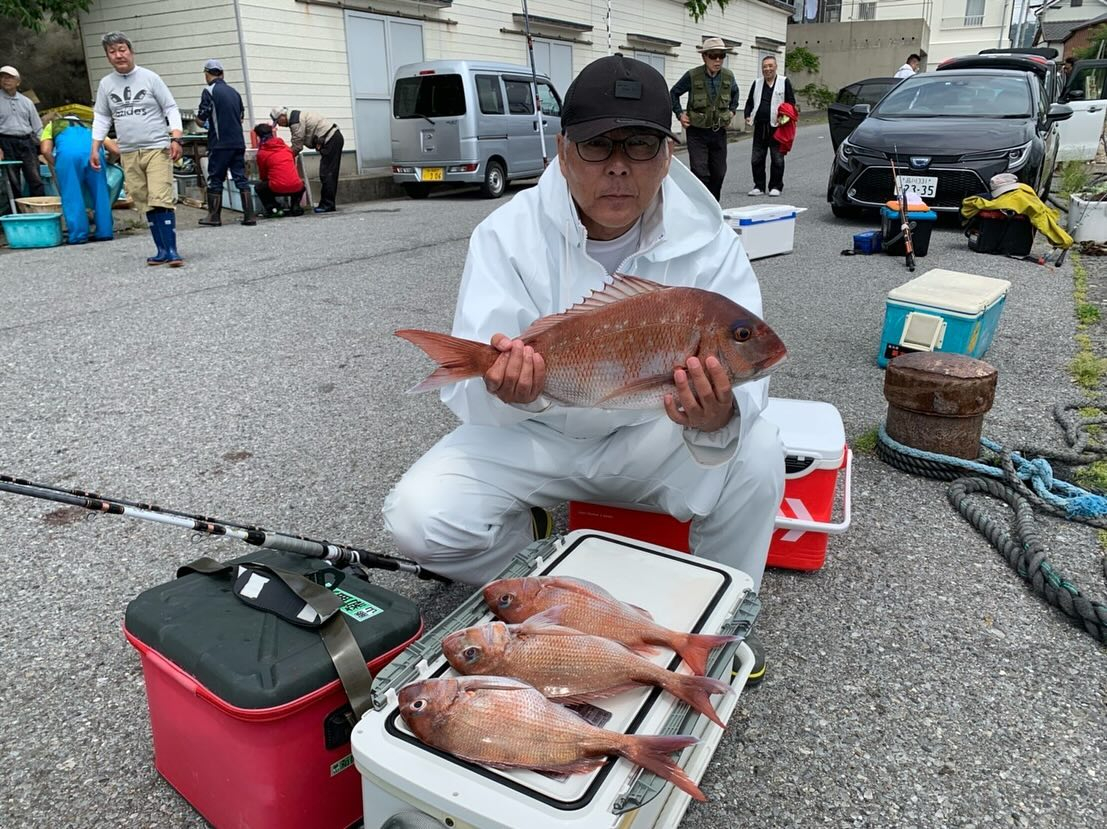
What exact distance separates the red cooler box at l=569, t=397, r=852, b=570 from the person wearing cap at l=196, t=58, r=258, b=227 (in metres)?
10.3

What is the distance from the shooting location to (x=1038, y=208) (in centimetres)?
798

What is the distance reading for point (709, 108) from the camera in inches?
408

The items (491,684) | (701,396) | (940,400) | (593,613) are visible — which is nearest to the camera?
(491,684)

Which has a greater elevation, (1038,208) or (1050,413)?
(1038,208)

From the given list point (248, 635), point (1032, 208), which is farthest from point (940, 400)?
point (1032, 208)

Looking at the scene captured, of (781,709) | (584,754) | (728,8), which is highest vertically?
(728,8)

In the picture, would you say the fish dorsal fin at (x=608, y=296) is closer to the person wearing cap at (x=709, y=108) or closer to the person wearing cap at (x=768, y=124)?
the person wearing cap at (x=709, y=108)

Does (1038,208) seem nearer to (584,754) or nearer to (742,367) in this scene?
(742,367)

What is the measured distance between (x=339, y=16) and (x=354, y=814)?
1550cm

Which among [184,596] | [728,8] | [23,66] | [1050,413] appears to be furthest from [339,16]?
[728,8]

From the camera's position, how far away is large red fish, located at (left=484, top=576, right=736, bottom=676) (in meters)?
1.80

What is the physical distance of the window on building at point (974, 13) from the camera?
52031mm

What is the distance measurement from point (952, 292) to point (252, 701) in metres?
4.40

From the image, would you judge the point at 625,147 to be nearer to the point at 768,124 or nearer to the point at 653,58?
the point at 768,124
